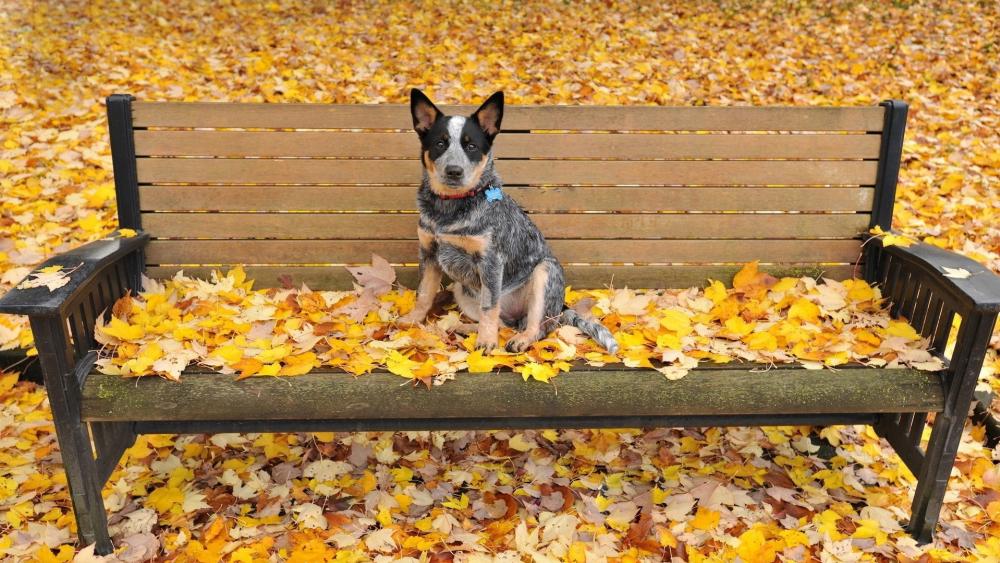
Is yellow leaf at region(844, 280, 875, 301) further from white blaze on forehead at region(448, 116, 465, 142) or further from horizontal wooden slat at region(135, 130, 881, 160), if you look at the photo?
white blaze on forehead at region(448, 116, 465, 142)

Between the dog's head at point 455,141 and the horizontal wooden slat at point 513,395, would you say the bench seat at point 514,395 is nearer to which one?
the horizontal wooden slat at point 513,395

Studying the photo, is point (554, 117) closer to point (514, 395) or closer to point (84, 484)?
point (514, 395)

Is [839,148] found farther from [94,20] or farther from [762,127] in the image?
[94,20]

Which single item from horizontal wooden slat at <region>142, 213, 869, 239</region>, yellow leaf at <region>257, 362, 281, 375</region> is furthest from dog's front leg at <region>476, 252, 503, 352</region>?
yellow leaf at <region>257, 362, 281, 375</region>

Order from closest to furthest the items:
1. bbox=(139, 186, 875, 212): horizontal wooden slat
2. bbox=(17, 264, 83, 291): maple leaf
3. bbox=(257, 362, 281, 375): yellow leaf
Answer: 1. bbox=(17, 264, 83, 291): maple leaf
2. bbox=(257, 362, 281, 375): yellow leaf
3. bbox=(139, 186, 875, 212): horizontal wooden slat

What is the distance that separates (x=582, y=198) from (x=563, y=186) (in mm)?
111

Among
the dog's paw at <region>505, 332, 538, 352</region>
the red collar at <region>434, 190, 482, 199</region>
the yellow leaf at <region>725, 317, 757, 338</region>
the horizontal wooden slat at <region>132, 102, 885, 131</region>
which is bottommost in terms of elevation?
the dog's paw at <region>505, 332, 538, 352</region>

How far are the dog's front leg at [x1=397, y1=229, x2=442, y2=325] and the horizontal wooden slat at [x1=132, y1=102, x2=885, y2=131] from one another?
0.71m

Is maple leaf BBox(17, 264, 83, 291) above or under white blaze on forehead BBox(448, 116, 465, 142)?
under

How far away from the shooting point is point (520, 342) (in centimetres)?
285

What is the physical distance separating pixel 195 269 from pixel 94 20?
22.6 ft

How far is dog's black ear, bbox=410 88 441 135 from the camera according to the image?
2.82 m

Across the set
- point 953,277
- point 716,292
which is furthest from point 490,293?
point 953,277

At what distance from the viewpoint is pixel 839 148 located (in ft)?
11.5
